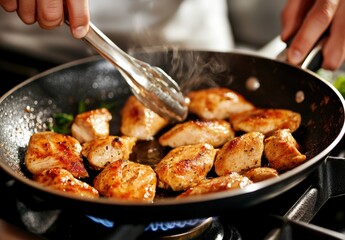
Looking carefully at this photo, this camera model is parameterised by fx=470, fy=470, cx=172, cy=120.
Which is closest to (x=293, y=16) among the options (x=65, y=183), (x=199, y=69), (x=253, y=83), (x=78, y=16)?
(x=253, y=83)

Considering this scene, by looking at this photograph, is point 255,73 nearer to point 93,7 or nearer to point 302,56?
point 302,56

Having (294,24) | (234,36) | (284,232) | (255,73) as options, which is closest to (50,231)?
(284,232)

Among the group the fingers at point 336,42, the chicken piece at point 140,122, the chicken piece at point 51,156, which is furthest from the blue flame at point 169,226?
the fingers at point 336,42

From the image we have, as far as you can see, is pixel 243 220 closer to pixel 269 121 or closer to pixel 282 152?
pixel 282 152

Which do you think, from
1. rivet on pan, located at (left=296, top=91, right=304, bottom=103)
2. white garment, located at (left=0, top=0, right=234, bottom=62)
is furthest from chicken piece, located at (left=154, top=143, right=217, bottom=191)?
white garment, located at (left=0, top=0, right=234, bottom=62)

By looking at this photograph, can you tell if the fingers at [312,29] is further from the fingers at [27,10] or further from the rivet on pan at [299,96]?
the fingers at [27,10]

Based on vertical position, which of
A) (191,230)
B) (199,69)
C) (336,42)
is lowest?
(191,230)
